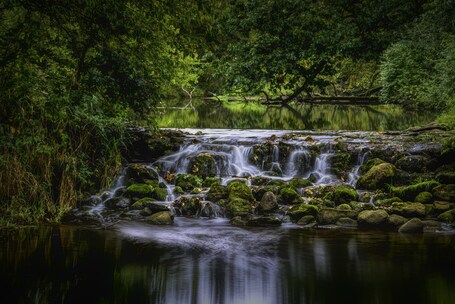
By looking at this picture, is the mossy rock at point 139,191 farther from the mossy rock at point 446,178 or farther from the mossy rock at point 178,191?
the mossy rock at point 446,178

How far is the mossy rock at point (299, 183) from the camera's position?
1230 cm

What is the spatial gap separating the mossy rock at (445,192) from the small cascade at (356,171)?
2.19m

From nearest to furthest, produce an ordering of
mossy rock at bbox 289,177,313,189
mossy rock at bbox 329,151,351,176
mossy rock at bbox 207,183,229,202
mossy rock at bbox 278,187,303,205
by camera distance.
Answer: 1. mossy rock at bbox 278,187,303,205
2. mossy rock at bbox 207,183,229,202
3. mossy rock at bbox 289,177,313,189
4. mossy rock at bbox 329,151,351,176

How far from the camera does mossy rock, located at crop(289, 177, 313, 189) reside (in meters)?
12.3

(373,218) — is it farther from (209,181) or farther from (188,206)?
(209,181)

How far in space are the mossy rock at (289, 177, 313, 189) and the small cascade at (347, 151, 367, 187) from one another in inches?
46.9

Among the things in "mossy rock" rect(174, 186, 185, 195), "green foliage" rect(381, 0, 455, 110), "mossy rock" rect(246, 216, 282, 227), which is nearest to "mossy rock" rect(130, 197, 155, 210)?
"mossy rock" rect(174, 186, 185, 195)

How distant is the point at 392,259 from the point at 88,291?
16.1 feet

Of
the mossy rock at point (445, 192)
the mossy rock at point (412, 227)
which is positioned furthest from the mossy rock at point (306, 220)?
the mossy rock at point (445, 192)

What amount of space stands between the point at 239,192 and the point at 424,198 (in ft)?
13.9

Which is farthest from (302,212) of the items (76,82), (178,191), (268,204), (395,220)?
(76,82)

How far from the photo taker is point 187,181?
12586 mm

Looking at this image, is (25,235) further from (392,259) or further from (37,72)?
(392,259)

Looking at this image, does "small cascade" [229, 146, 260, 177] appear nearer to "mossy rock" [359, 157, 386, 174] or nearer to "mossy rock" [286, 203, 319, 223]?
"mossy rock" [359, 157, 386, 174]
